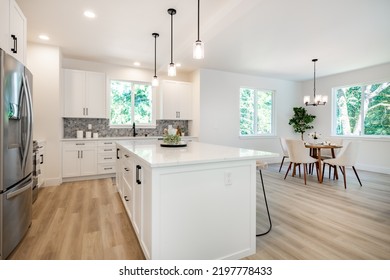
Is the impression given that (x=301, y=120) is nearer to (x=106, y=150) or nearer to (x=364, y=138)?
(x=364, y=138)

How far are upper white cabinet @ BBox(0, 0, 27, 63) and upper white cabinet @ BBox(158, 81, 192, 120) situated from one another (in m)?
3.12

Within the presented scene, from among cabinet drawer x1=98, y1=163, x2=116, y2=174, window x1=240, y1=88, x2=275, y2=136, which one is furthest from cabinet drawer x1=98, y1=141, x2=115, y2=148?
window x1=240, y1=88, x2=275, y2=136

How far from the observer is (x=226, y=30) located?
331 cm

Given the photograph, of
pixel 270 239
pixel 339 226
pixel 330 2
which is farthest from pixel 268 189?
pixel 330 2

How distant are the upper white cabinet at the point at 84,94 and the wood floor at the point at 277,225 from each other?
1.68 meters

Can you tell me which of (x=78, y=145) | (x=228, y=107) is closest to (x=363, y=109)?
(x=228, y=107)

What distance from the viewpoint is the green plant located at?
6457mm

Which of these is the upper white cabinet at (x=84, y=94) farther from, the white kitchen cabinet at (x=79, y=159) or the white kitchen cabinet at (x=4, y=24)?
the white kitchen cabinet at (x=4, y=24)

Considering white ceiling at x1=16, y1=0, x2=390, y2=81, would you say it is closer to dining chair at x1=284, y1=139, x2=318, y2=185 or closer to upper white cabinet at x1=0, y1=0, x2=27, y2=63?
upper white cabinet at x1=0, y1=0, x2=27, y2=63

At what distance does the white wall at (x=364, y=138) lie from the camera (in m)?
5.07

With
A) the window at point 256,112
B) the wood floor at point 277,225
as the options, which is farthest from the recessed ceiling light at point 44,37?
the window at point 256,112

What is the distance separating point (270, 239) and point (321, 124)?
18.7 ft

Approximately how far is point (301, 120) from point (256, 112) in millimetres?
1504
